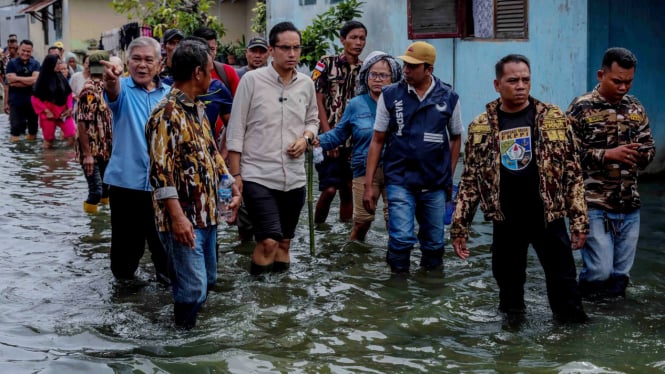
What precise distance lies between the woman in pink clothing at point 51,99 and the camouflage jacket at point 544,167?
41.9 ft

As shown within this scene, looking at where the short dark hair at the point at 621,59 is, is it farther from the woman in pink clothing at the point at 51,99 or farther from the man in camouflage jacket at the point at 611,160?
the woman in pink clothing at the point at 51,99

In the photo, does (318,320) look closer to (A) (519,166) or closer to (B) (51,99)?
(A) (519,166)

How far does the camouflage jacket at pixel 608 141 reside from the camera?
6457 mm

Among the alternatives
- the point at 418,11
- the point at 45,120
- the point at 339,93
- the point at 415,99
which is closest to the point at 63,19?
the point at 45,120

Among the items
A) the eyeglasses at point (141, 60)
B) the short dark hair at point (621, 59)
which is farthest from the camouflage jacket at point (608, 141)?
the eyeglasses at point (141, 60)

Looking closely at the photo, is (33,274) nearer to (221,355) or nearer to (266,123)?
(266,123)

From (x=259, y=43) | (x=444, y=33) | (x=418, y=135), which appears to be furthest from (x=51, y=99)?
(x=418, y=135)

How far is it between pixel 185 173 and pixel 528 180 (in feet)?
7.08

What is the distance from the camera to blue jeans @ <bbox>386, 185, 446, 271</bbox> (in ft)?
24.7

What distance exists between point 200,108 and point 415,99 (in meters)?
2.05

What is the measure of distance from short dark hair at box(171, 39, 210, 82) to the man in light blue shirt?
3.13 feet

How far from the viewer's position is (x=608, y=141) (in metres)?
6.48

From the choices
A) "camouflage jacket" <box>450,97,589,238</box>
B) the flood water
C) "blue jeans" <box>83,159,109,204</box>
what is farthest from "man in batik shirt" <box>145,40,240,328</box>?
"blue jeans" <box>83,159,109,204</box>

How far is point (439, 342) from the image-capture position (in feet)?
20.2
